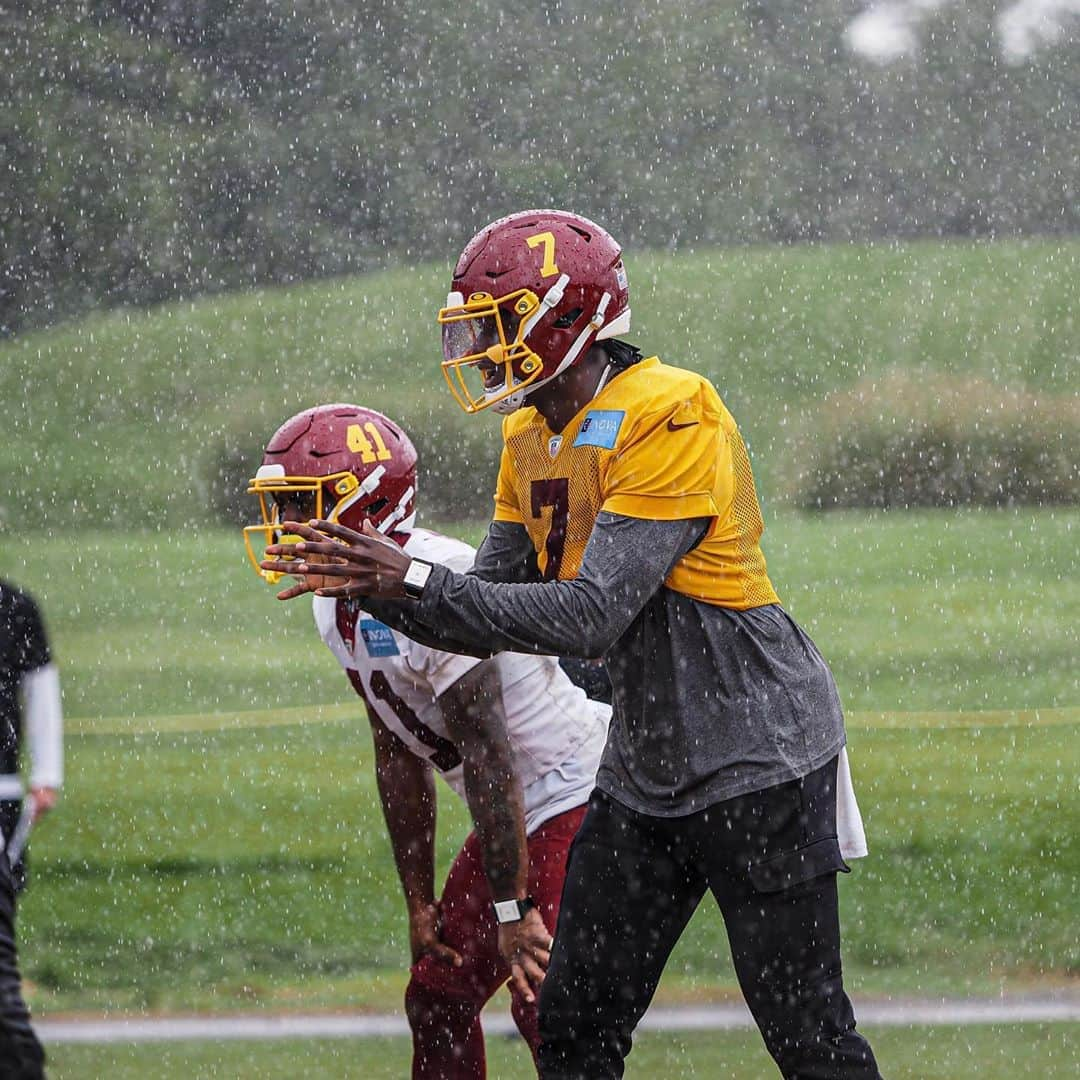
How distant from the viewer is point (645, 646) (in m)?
3.23

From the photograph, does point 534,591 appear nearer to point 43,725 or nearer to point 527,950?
point 527,950

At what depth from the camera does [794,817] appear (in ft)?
10.4

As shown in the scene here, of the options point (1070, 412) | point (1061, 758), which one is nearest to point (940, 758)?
point (1061, 758)

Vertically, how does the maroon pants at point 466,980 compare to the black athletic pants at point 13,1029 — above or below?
below

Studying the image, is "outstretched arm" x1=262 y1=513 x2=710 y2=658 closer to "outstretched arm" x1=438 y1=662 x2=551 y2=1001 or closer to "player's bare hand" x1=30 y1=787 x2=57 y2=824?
"outstretched arm" x1=438 y1=662 x2=551 y2=1001

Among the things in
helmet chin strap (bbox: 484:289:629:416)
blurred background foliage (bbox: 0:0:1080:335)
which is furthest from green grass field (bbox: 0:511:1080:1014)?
blurred background foliage (bbox: 0:0:1080:335)

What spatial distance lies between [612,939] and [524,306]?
1.09 m

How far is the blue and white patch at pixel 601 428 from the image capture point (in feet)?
10.2

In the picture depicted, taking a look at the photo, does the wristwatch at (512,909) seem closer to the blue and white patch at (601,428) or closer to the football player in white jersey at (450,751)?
the football player in white jersey at (450,751)

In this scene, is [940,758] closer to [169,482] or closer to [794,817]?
[794,817]

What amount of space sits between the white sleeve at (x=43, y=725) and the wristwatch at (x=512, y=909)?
111 centimetres

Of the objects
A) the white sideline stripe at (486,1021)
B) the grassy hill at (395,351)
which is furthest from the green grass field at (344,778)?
the grassy hill at (395,351)

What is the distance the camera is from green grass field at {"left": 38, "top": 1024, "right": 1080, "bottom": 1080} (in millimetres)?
5121

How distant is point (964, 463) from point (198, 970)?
14.1 meters
